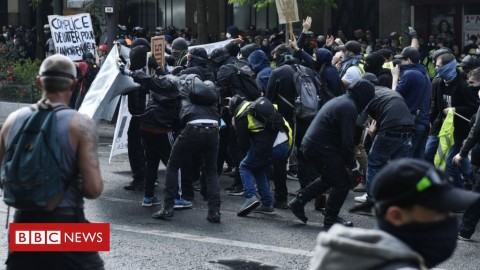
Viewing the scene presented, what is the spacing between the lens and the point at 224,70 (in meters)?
11.5

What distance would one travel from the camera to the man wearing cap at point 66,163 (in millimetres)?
4695

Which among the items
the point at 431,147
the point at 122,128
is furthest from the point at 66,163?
the point at 122,128

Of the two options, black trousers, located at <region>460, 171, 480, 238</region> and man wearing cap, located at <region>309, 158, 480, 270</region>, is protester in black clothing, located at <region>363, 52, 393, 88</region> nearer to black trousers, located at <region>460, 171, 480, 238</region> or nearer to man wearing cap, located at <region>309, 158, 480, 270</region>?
black trousers, located at <region>460, 171, 480, 238</region>

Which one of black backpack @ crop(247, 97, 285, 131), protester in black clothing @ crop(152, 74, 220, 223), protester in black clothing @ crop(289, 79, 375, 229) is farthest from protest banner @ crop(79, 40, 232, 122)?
protester in black clothing @ crop(289, 79, 375, 229)

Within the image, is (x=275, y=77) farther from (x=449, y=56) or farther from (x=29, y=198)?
(x=29, y=198)

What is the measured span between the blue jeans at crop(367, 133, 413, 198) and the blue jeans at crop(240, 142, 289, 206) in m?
0.92

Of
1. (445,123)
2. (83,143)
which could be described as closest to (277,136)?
(445,123)

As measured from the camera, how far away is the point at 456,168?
404 inches

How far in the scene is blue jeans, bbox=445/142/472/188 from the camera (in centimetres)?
1028

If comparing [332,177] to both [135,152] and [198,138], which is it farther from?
[135,152]

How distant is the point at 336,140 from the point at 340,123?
214 mm

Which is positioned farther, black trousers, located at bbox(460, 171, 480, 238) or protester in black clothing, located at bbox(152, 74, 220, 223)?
protester in black clothing, located at bbox(152, 74, 220, 223)

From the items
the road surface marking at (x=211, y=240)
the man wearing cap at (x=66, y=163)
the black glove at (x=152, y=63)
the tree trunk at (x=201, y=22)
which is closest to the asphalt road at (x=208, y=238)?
the road surface marking at (x=211, y=240)

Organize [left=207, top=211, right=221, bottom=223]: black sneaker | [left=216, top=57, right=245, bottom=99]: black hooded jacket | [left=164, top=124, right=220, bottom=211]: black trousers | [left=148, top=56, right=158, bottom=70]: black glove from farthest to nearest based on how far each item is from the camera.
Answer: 1. [left=216, top=57, right=245, bottom=99]: black hooded jacket
2. [left=148, top=56, right=158, bottom=70]: black glove
3. [left=207, top=211, right=221, bottom=223]: black sneaker
4. [left=164, top=124, right=220, bottom=211]: black trousers
